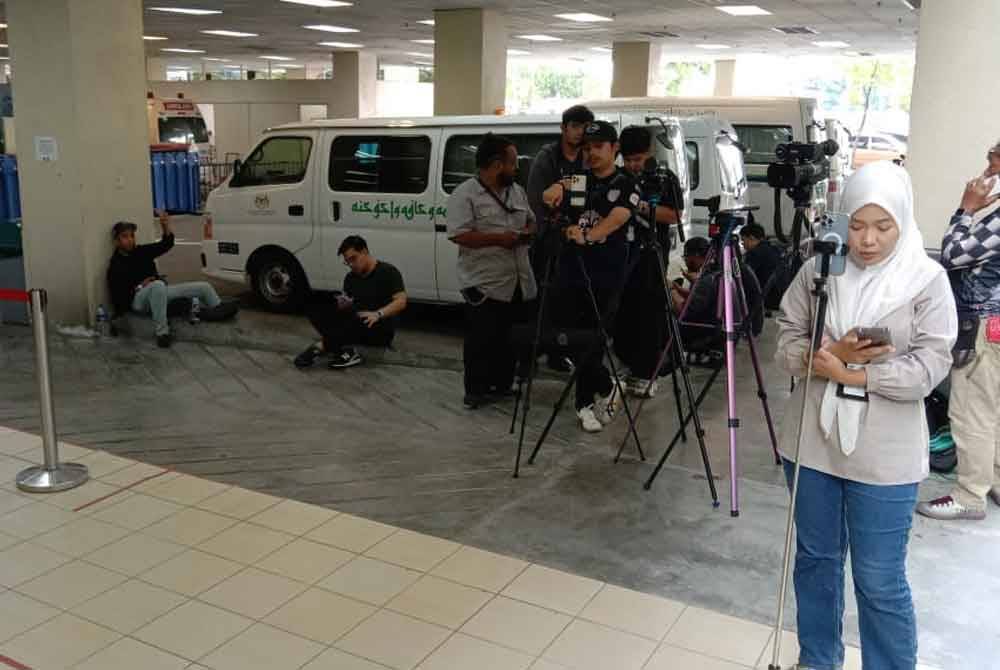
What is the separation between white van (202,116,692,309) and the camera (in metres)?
7.54

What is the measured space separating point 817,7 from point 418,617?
12859mm

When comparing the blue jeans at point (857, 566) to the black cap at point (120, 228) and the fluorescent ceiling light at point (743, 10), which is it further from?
the fluorescent ceiling light at point (743, 10)

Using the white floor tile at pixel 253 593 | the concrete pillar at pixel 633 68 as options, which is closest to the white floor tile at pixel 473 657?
the white floor tile at pixel 253 593

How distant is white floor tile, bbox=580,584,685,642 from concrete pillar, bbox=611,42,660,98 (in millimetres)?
17174

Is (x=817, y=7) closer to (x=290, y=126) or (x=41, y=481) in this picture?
(x=290, y=126)

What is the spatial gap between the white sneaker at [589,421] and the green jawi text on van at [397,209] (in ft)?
8.21

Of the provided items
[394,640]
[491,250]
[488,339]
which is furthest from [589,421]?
[394,640]

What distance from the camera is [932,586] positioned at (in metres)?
3.82

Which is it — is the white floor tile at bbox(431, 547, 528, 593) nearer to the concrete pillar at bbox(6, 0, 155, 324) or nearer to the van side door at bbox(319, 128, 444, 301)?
the van side door at bbox(319, 128, 444, 301)

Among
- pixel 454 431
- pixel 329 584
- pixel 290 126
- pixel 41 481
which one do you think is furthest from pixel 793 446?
pixel 290 126

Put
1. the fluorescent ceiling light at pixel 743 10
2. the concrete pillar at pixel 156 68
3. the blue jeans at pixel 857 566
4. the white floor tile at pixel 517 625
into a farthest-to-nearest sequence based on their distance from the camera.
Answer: the concrete pillar at pixel 156 68 < the fluorescent ceiling light at pixel 743 10 < the white floor tile at pixel 517 625 < the blue jeans at pixel 857 566

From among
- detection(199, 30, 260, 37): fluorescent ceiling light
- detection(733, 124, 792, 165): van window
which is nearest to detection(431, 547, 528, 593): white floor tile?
detection(733, 124, 792, 165): van window

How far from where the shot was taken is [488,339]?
6020 mm

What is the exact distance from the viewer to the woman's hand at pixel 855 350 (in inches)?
102
